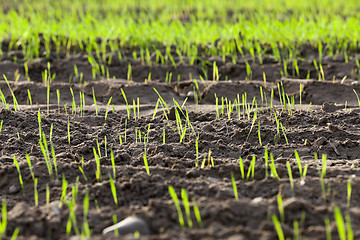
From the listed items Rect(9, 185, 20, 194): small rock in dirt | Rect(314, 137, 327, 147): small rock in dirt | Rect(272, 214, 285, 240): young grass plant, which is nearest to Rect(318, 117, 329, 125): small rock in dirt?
Rect(314, 137, 327, 147): small rock in dirt

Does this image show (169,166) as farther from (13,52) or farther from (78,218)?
(13,52)

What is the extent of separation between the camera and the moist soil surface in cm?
168

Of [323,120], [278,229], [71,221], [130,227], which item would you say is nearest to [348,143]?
[323,120]

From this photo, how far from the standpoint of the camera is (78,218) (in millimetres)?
1728

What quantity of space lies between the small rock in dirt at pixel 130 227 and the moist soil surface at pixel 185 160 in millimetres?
27

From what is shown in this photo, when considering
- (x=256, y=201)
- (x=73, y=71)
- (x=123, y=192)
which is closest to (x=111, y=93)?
(x=73, y=71)

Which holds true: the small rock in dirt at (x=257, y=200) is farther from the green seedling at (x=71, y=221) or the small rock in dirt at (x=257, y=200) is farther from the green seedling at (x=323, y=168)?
the green seedling at (x=71, y=221)

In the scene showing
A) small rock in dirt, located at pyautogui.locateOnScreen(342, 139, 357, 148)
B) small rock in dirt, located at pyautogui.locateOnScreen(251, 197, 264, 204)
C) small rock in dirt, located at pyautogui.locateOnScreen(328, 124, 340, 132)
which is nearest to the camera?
small rock in dirt, located at pyautogui.locateOnScreen(251, 197, 264, 204)

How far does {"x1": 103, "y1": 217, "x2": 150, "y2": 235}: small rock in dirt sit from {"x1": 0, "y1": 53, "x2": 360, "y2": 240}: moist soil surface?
27mm

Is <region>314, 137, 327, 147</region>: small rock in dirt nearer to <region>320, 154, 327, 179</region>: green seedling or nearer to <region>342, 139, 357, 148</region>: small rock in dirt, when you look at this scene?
<region>342, 139, 357, 148</region>: small rock in dirt

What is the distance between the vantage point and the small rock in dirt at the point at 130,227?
163cm

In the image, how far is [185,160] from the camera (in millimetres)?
2250

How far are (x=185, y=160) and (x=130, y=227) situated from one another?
2.18 ft

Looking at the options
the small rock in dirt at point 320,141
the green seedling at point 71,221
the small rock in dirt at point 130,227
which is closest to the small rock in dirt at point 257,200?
the small rock in dirt at point 130,227
